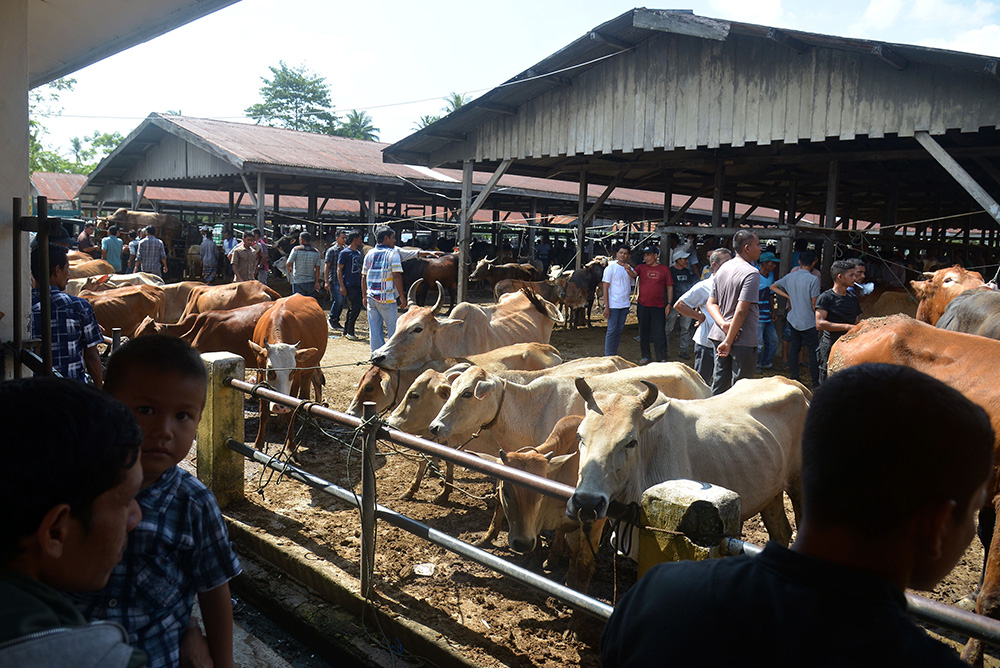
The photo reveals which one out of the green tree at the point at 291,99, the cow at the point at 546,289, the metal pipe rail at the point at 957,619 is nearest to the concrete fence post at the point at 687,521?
the metal pipe rail at the point at 957,619

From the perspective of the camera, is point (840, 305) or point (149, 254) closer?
point (840, 305)

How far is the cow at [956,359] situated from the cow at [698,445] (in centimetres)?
69

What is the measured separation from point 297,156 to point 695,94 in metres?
11.7

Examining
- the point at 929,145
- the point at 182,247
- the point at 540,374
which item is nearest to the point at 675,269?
the point at 929,145

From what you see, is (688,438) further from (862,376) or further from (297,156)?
(297,156)

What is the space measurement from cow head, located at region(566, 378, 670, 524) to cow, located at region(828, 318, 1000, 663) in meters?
1.28

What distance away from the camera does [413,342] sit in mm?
7379

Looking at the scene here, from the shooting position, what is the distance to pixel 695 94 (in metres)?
10.3

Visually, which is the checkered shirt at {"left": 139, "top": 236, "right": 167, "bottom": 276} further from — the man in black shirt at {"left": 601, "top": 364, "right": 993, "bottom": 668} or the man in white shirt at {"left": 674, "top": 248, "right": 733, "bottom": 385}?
the man in black shirt at {"left": 601, "top": 364, "right": 993, "bottom": 668}

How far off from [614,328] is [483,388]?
5891mm

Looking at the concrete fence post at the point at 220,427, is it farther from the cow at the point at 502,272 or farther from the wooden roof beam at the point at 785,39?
the cow at the point at 502,272

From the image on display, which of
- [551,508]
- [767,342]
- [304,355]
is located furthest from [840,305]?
Answer: [304,355]

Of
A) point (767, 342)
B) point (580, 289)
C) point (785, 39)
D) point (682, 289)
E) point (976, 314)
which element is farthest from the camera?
point (580, 289)

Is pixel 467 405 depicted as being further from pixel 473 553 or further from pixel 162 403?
pixel 162 403
